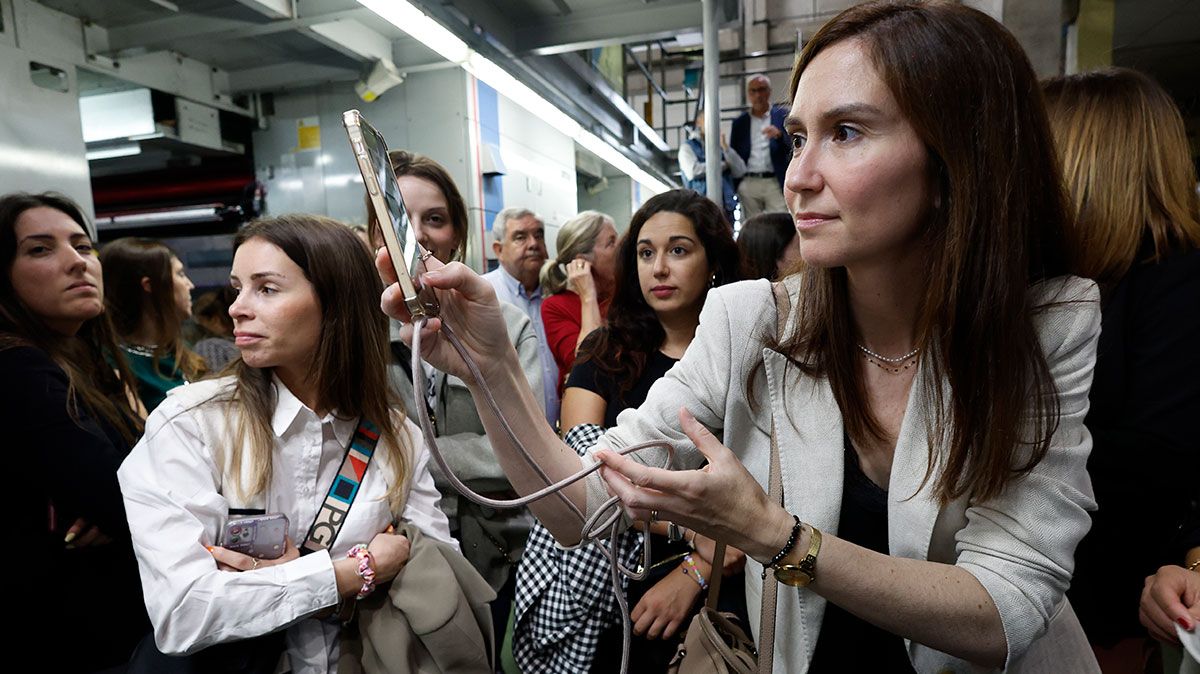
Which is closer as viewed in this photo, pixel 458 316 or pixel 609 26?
pixel 458 316

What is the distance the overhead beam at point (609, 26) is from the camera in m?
5.01

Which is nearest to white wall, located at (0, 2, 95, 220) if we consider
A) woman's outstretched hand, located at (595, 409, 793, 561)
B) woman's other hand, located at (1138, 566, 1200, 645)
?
woman's outstretched hand, located at (595, 409, 793, 561)

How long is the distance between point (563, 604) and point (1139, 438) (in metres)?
1.43

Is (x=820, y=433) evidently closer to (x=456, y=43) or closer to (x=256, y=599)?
(x=256, y=599)

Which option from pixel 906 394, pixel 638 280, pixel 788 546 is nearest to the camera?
pixel 788 546

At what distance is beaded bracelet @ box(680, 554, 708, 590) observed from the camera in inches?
70.7

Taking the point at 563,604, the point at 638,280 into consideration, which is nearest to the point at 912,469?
the point at 563,604

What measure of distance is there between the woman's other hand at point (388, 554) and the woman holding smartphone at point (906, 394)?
659 millimetres

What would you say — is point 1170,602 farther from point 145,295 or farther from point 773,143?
point 773,143

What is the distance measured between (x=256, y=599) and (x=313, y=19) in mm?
3995

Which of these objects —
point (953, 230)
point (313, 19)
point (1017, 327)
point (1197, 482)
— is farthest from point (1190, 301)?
point (313, 19)

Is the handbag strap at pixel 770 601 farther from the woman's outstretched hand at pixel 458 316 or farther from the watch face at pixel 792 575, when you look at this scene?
the woman's outstretched hand at pixel 458 316

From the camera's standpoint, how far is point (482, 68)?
5.77m

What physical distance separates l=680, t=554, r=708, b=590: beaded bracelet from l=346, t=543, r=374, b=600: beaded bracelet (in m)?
0.82
